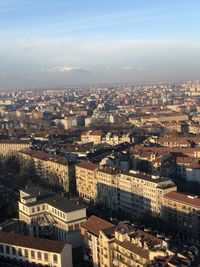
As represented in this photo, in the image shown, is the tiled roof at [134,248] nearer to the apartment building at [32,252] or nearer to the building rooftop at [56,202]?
the apartment building at [32,252]

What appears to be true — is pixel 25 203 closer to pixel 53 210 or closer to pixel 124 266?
pixel 53 210

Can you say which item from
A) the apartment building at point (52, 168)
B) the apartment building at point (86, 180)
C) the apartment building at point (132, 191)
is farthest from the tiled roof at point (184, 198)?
the apartment building at point (52, 168)

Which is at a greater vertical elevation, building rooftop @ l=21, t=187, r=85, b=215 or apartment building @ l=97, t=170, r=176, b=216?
building rooftop @ l=21, t=187, r=85, b=215

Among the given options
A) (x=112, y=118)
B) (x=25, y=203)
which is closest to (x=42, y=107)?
(x=112, y=118)

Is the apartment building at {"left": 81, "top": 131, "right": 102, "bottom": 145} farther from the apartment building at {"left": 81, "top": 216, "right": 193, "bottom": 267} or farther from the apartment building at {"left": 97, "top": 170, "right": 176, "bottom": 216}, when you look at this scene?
the apartment building at {"left": 81, "top": 216, "right": 193, "bottom": 267}

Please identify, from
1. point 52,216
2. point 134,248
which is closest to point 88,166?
point 52,216

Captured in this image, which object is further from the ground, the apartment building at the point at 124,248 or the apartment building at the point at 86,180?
the apartment building at the point at 124,248

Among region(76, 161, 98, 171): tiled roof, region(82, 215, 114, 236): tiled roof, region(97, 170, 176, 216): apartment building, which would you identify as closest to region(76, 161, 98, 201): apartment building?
region(76, 161, 98, 171): tiled roof
